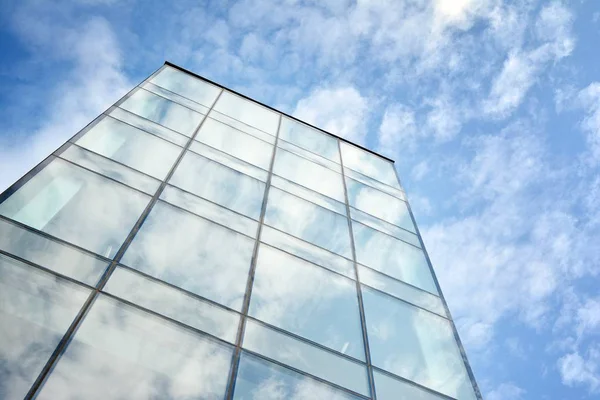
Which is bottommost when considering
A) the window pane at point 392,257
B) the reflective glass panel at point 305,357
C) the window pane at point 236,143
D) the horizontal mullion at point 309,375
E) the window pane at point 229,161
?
the horizontal mullion at point 309,375

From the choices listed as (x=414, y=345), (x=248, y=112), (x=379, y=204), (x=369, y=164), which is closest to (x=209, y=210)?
(x=414, y=345)

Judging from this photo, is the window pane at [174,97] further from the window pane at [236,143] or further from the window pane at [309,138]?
the window pane at [309,138]

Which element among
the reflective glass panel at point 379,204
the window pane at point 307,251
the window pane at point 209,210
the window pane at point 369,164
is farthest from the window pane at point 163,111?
the window pane at point 369,164

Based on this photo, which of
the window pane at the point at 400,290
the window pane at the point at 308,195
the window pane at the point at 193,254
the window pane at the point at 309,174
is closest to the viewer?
the window pane at the point at 193,254

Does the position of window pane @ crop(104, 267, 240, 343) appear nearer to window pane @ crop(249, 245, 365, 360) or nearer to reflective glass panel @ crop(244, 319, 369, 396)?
reflective glass panel @ crop(244, 319, 369, 396)

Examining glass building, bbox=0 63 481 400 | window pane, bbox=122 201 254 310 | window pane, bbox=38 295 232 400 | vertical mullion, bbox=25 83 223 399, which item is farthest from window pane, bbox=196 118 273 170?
window pane, bbox=38 295 232 400

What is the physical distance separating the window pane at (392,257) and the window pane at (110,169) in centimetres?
491

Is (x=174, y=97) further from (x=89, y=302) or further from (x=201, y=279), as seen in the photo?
(x=89, y=302)

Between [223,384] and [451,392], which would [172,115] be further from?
[451,392]

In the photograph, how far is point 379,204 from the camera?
541 inches

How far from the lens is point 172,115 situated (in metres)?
12.3

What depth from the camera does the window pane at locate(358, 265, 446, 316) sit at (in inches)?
395

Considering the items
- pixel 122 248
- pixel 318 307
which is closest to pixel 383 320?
pixel 318 307

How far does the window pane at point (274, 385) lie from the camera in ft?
20.5
